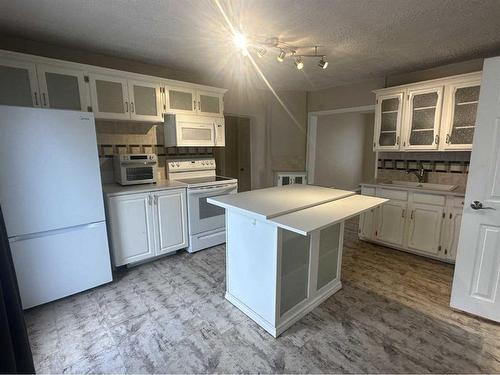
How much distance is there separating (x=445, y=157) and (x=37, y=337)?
4.71m

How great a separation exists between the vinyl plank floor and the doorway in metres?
2.58

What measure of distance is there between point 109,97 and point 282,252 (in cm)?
246

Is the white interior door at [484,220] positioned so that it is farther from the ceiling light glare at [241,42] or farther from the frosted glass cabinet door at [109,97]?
the frosted glass cabinet door at [109,97]

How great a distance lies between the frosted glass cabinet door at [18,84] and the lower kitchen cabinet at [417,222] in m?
3.96

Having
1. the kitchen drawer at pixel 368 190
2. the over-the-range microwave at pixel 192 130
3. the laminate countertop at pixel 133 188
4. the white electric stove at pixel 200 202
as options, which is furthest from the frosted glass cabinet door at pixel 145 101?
the kitchen drawer at pixel 368 190

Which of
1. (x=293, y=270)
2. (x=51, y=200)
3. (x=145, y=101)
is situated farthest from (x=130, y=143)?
(x=293, y=270)

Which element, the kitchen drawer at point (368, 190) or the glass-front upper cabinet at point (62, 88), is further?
the kitchen drawer at point (368, 190)

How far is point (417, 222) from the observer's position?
121 inches

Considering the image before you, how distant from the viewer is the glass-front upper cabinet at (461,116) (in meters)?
2.76

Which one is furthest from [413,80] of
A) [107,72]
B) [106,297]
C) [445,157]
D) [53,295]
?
[53,295]

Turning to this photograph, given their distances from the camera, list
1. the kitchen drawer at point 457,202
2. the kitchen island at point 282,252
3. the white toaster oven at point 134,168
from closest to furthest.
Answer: the kitchen island at point 282,252 → the kitchen drawer at point 457,202 → the white toaster oven at point 134,168

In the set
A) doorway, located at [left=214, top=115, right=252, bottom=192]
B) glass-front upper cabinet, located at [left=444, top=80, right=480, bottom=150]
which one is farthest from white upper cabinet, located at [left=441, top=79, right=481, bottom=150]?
doorway, located at [left=214, top=115, right=252, bottom=192]

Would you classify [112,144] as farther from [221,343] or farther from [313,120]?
[313,120]

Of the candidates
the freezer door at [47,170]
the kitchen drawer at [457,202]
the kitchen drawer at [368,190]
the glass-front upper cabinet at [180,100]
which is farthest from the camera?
the kitchen drawer at [368,190]
